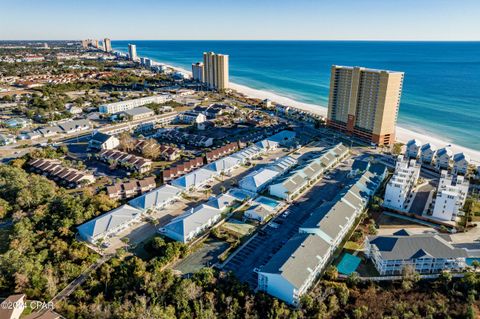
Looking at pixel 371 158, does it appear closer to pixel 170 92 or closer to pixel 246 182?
pixel 246 182

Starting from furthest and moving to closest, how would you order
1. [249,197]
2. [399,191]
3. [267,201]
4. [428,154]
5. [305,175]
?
1. [428,154]
2. [305,175]
3. [249,197]
4. [267,201]
5. [399,191]

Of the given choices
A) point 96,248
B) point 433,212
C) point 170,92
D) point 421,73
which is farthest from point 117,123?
point 421,73

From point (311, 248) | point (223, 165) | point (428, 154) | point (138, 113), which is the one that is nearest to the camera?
point (311, 248)

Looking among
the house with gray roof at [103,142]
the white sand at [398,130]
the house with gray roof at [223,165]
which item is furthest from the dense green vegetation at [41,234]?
the white sand at [398,130]

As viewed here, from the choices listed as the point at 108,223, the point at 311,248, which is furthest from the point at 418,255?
the point at 108,223

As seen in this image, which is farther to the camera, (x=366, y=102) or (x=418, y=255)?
(x=366, y=102)

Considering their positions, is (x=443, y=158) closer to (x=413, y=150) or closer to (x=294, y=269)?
(x=413, y=150)
